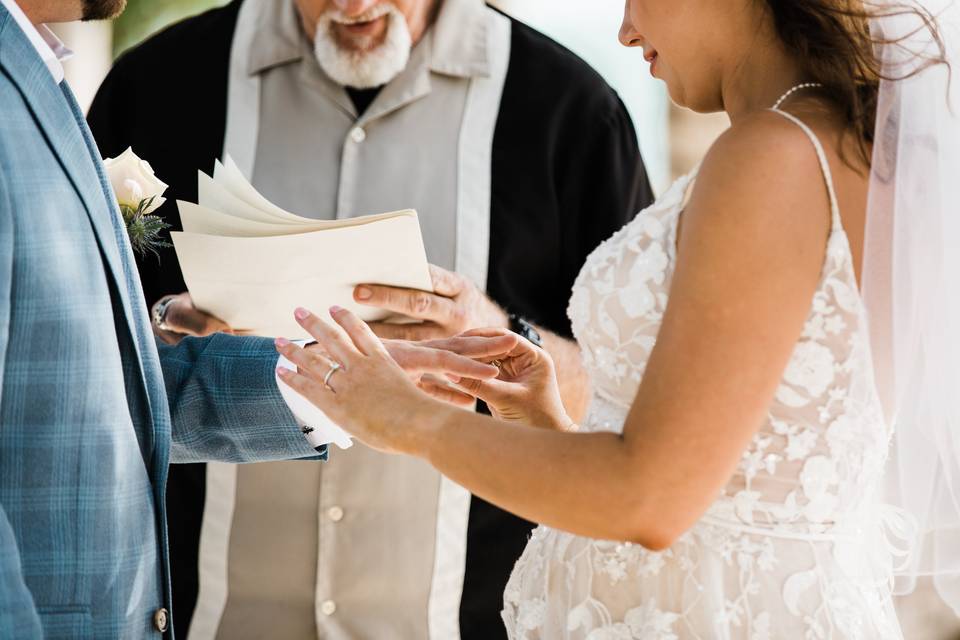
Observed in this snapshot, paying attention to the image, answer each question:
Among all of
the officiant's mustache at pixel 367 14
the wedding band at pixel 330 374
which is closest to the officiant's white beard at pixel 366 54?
the officiant's mustache at pixel 367 14

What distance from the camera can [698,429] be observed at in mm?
1501

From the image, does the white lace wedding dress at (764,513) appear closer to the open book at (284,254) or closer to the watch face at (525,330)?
the open book at (284,254)

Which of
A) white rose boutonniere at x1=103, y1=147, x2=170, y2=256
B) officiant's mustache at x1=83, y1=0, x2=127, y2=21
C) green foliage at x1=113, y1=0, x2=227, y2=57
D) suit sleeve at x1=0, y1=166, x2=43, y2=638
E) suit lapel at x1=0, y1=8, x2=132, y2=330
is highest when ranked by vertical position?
green foliage at x1=113, y1=0, x2=227, y2=57

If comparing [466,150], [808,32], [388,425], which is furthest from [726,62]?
[466,150]

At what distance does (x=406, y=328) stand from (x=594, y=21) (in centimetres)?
604

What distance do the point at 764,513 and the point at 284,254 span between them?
932 mm

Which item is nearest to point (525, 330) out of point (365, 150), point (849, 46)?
point (365, 150)

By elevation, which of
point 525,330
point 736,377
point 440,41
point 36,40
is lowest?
point 525,330

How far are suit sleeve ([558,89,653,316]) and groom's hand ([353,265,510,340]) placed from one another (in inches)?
18.4

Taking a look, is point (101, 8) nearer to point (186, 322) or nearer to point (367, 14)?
point (186, 322)

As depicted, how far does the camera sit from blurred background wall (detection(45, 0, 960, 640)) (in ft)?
22.7

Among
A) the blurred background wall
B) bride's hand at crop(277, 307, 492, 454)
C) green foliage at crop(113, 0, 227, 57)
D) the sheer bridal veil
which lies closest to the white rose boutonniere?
bride's hand at crop(277, 307, 492, 454)

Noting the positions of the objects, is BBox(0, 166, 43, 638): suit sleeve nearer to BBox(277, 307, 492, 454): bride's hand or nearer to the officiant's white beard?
BBox(277, 307, 492, 454): bride's hand

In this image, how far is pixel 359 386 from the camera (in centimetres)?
176
